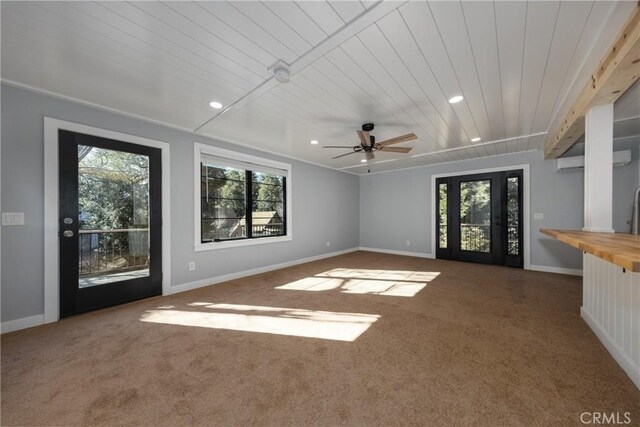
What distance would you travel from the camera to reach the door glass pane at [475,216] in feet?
17.1

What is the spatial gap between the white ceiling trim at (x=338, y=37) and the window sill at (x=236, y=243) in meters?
2.49

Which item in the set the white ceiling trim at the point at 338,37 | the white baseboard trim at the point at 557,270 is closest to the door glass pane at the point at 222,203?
the white ceiling trim at the point at 338,37

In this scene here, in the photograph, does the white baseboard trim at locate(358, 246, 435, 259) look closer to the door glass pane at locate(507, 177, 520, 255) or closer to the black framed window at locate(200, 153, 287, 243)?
the door glass pane at locate(507, 177, 520, 255)

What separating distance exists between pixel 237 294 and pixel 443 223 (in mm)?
4948

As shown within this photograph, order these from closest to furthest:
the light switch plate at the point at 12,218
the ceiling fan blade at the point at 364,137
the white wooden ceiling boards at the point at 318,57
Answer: the white wooden ceiling boards at the point at 318,57
the light switch plate at the point at 12,218
the ceiling fan blade at the point at 364,137

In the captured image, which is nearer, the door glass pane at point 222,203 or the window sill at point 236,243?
the window sill at point 236,243

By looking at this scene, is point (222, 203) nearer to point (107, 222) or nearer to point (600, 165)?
point (107, 222)


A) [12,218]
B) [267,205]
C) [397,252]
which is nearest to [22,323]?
[12,218]

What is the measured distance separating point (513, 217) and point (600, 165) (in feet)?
9.99

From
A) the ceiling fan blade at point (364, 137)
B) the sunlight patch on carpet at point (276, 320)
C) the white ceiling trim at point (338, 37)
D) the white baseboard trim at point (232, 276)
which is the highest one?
the white ceiling trim at point (338, 37)

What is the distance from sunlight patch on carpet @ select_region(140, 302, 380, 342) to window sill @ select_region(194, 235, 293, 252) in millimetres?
1123

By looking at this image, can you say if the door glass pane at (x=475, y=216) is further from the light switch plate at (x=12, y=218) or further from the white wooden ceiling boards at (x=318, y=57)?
the light switch plate at (x=12, y=218)

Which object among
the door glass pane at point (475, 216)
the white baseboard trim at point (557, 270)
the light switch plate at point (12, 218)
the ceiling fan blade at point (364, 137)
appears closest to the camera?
the light switch plate at point (12, 218)

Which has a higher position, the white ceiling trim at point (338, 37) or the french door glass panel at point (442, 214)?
the white ceiling trim at point (338, 37)
